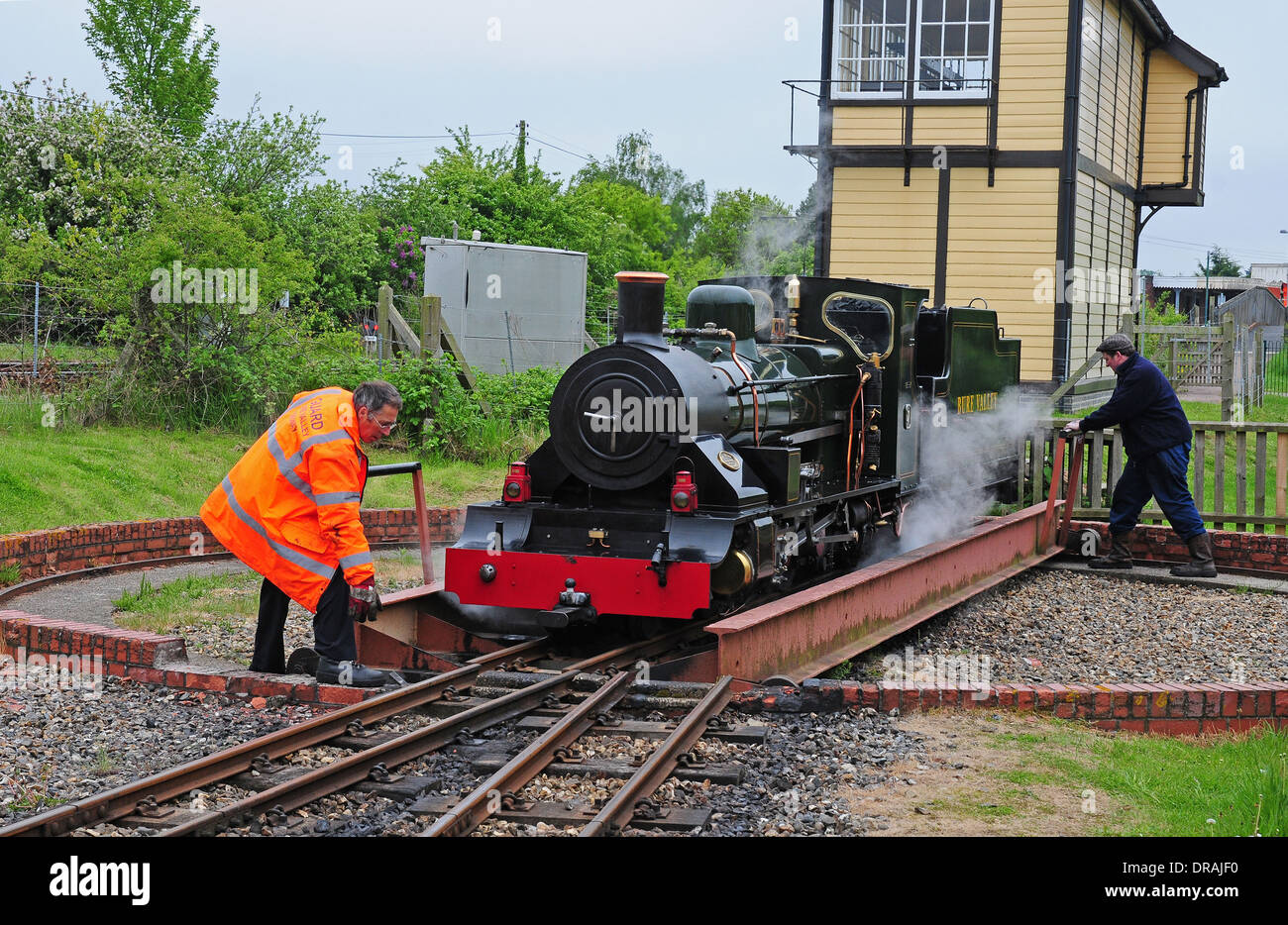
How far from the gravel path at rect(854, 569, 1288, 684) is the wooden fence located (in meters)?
1.95

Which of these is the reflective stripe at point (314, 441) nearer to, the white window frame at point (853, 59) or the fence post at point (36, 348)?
the fence post at point (36, 348)

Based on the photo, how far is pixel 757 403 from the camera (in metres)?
8.82

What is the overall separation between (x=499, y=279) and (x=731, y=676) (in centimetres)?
1888

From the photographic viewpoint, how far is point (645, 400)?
315 inches

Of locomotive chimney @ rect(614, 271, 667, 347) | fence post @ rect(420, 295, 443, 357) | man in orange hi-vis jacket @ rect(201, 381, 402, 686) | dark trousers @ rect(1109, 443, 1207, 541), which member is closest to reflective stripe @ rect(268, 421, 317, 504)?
man in orange hi-vis jacket @ rect(201, 381, 402, 686)

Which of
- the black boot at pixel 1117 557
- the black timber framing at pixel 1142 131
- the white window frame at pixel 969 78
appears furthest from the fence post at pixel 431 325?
the black timber framing at pixel 1142 131

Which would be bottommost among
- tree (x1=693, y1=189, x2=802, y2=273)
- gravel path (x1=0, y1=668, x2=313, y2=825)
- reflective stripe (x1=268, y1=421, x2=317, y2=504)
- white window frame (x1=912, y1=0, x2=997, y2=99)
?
gravel path (x1=0, y1=668, x2=313, y2=825)

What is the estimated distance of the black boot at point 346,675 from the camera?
267 inches

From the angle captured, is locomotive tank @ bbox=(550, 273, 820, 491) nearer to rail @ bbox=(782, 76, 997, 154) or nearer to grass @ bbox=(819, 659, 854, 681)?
grass @ bbox=(819, 659, 854, 681)

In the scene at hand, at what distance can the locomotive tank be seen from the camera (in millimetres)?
7992

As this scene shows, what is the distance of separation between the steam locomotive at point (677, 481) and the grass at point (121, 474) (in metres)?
4.93

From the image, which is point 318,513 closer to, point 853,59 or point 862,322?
point 862,322

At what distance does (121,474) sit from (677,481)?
7.17 metres
